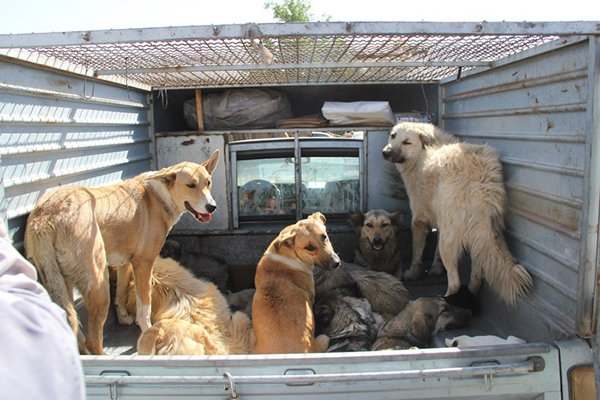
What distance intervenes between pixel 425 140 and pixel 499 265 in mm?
1929

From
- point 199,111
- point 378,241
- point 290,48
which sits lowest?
point 378,241

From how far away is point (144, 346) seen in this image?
3.06m

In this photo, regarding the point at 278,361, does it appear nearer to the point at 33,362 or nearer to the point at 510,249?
the point at 33,362

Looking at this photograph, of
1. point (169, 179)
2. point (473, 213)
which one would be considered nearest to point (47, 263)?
point (169, 179)

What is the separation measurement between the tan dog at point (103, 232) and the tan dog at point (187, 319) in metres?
0.24

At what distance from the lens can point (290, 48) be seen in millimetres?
4008

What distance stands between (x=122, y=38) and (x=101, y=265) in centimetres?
149

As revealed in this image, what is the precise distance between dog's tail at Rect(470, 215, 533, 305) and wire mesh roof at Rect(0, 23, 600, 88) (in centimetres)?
136

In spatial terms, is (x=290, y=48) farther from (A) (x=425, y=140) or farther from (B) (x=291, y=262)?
(A) (x=425, y=140)

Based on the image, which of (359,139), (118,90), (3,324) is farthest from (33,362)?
(359,139)

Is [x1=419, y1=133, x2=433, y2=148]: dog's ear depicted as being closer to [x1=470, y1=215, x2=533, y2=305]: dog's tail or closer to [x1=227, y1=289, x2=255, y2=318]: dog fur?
[x1=470, y1=215, x2=533, y2=305]: dog's tail

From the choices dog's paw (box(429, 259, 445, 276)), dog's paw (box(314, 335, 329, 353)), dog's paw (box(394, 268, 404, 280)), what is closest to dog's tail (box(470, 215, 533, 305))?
dog's paw (box(314, 335, 329, 353))

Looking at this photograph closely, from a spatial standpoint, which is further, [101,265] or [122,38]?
[101,265]

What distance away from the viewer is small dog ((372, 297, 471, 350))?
360 centimetres
